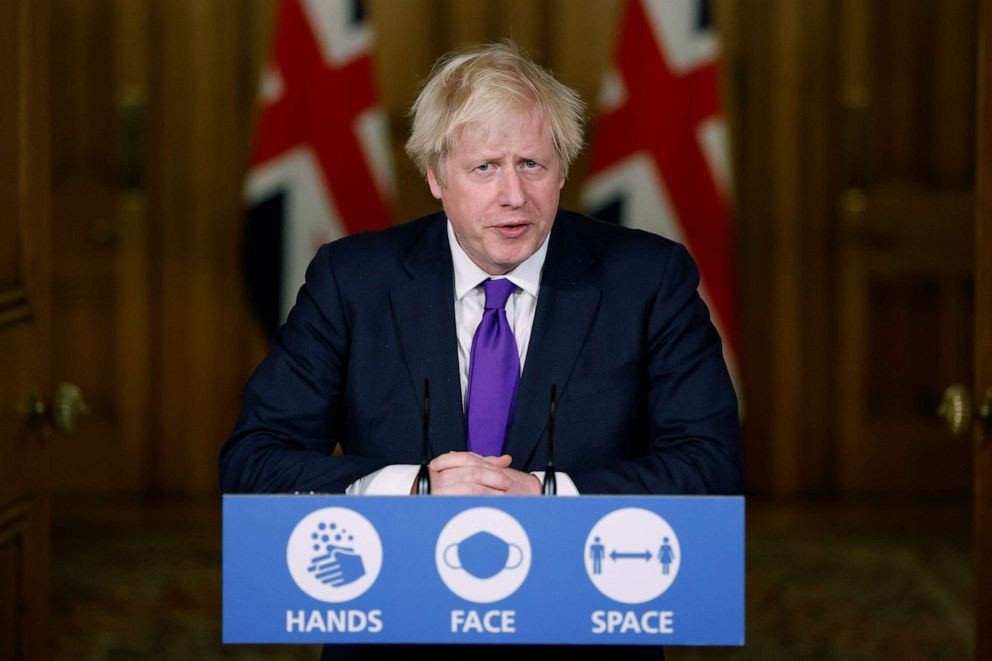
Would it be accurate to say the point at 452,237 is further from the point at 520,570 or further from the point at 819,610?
the point at 819,610

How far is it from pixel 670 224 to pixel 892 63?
41.5 inches

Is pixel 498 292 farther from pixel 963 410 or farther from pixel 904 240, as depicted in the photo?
pixel 904 240

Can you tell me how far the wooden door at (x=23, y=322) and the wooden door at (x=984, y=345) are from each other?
5.58 feet

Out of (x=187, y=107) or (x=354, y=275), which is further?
(x=187, y=107)

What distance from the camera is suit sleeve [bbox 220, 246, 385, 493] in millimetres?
2090

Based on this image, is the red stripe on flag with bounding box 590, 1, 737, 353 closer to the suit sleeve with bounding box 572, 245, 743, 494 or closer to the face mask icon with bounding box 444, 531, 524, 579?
the suit sleeve with bounding box 572, 245, 743, 494

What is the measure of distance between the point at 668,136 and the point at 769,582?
1609mm

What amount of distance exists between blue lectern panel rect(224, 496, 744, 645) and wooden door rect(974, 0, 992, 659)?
1.20m

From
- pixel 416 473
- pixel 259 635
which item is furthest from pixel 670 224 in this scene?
pixel 259 635

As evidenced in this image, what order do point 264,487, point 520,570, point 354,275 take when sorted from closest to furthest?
point 520,570, point 264,487, point 354,275

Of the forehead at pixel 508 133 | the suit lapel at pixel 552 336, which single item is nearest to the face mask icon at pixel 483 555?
the suit lapel at pixel 552 336

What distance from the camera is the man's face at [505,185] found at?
80.0 inches

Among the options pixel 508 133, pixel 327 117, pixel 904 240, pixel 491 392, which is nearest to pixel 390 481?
pixel 491 392

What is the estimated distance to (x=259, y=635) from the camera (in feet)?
5.48
